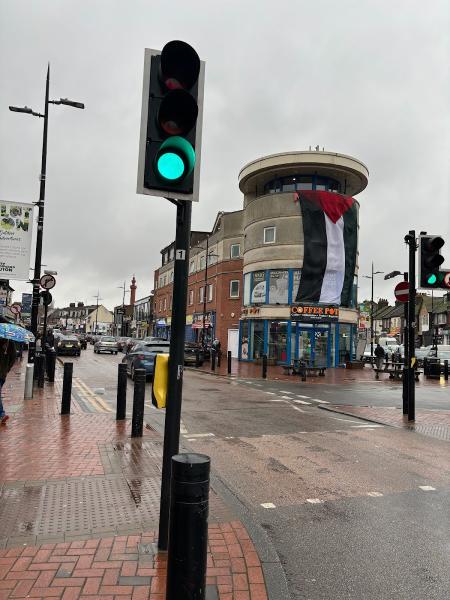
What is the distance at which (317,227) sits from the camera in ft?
101

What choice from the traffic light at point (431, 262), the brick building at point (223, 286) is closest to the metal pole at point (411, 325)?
the traffic light at point (431, 262)

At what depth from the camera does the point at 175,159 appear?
360 cm

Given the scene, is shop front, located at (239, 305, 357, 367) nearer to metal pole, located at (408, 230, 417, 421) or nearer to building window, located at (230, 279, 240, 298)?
building window, located at (230, 279, 240, 298)

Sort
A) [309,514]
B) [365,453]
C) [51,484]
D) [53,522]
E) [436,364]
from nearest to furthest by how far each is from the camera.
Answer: [53,522] → [309,514] → [51,484] → [365,453] → [436,364]

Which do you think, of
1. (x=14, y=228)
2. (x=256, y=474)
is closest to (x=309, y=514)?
(x=256, y=474)

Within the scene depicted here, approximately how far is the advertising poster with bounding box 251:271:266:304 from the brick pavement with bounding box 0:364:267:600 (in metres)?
24.4

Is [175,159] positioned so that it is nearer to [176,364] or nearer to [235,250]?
[176,364]

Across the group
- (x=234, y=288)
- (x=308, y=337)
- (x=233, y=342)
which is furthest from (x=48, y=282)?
(x=234, y=288)

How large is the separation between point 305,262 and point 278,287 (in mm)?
2383

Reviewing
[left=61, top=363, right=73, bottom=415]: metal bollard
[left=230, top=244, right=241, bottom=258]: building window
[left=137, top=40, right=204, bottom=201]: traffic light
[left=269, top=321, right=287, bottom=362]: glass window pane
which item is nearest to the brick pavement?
[left=61, top=363, right=73, bottom=415]: metal bollard

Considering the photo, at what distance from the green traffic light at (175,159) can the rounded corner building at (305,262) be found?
26.9 m

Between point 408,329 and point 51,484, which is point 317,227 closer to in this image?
point 408,329

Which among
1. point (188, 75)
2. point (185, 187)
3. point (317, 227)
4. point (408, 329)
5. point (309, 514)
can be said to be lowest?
point (309, 514)

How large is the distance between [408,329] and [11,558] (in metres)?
9.72
